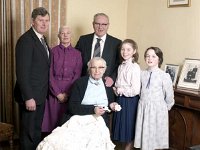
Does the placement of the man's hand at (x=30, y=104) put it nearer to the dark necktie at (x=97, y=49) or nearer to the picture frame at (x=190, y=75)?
the dark necktie at (x=97, y=49)

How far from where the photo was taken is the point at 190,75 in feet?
10.2

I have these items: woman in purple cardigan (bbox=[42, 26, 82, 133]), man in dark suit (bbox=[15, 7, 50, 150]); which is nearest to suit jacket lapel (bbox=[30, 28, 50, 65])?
man in dark suit (bbox=[15, 7, 50, 150])

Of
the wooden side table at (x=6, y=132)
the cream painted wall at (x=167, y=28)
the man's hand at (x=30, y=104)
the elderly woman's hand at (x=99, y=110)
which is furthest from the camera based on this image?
the cream painted wall at (x=167, y=28)

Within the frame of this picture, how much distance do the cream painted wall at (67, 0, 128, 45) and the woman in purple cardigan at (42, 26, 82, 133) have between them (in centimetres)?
Result: 105

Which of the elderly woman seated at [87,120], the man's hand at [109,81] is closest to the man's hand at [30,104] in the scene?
the elderly woman seated at [87,120]

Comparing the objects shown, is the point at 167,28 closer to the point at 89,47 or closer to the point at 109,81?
the point at 89,47

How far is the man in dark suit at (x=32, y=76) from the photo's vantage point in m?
2.46

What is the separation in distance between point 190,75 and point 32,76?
1.64 meters

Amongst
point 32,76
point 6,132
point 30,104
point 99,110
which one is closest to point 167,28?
point 99,110

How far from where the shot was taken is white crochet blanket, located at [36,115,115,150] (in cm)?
221

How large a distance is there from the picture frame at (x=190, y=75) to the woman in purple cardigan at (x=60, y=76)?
1.13 metres

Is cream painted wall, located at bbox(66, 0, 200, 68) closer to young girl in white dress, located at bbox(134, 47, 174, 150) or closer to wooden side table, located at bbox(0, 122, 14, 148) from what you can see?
young girl in white dress, located at bbox(134, 47, 174, 150)

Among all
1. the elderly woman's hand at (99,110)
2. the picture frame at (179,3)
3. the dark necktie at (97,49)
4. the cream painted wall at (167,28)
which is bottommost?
the elderly woman's hand at (99,110)

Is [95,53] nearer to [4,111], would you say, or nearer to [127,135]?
[127,135]
